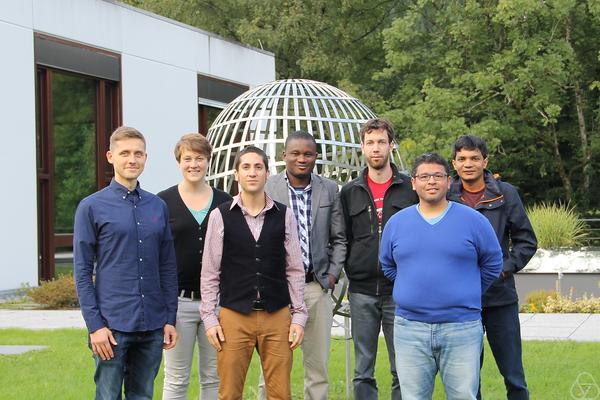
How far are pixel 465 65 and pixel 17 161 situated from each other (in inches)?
595

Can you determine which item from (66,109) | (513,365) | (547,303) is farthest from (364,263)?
(66,109)

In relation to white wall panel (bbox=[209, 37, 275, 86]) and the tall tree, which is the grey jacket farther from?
white wall panel (bbox=[209, 37, 275, 86])

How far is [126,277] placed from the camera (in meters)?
4.94

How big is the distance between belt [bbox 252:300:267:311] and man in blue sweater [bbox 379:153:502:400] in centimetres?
78

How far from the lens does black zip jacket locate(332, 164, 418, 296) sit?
5941 millimetres

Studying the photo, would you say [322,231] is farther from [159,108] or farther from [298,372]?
[159,108]

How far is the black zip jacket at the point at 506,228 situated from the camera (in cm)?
578

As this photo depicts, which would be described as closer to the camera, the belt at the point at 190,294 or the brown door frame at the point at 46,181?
the belt at the point at 190,294

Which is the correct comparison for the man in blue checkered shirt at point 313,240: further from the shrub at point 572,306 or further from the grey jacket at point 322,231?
the shrub at point 572,306

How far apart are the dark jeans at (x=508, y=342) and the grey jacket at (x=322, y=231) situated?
3.25 ft

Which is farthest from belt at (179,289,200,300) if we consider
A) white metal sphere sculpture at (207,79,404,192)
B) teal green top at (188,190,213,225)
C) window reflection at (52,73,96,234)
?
window reflection at (52,73,96,234)

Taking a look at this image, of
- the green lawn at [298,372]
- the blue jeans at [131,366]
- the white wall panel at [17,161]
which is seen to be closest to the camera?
the blue jeans at [131,366]

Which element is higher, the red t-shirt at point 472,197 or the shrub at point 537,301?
the red t-shirt at point 472,197

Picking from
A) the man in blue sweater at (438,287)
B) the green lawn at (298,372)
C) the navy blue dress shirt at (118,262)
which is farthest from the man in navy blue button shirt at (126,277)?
the green lawn at (298,372)
